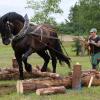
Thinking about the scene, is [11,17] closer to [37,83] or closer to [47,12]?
[37,83]

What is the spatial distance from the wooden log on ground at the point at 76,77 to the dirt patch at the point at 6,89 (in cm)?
174

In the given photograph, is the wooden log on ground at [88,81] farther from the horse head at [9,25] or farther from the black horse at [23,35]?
the horse head at [9,25]

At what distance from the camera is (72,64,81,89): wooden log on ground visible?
12.4 m

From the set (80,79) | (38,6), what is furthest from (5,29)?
(38,6)

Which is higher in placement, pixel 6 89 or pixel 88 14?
pixel 6 89

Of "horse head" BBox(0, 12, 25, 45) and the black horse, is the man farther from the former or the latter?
"horse head" BBox(0, 12, 25, 45)

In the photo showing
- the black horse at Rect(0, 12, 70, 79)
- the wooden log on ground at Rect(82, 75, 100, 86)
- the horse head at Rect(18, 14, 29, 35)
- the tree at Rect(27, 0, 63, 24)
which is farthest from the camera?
the tree at Rect(27, 0, 63, 24)

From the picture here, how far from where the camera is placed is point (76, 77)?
1248 centimetres

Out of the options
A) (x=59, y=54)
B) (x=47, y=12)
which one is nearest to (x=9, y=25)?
(x=59, y=54)

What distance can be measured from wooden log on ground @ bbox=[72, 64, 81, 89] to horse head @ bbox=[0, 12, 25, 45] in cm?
228

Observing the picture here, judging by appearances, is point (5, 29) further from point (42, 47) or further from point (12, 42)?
point (42, 47)

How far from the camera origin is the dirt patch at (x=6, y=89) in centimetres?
1196

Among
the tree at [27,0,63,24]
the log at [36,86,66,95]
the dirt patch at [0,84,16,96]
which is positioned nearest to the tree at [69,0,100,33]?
the tree at [27,0,63,24]

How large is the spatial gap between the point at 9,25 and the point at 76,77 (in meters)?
2.61
